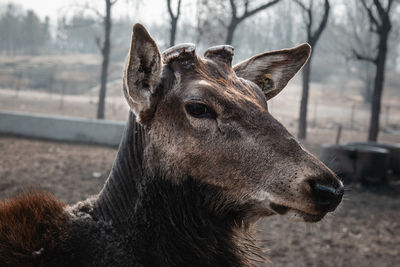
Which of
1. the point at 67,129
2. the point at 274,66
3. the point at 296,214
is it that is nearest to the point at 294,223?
the point at 274,66

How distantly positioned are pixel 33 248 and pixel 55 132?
11.8 meters

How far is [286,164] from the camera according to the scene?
1.73 meters

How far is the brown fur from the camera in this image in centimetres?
178

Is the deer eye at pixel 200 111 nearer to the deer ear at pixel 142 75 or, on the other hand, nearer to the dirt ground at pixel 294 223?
the deer ear at pixel 142 75

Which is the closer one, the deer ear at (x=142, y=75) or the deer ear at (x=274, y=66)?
the deer ear at (x=142, y=75)

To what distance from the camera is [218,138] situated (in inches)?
75.5

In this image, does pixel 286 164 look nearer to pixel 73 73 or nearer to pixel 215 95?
pixel 215 95

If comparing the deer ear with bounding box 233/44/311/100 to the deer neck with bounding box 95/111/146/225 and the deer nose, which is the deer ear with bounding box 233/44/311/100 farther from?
the deer nose

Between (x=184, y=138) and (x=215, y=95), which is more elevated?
Result: (x=215, y=95)

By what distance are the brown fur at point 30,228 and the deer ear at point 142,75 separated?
734 millimetres

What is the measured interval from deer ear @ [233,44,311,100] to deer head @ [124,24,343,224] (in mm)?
426

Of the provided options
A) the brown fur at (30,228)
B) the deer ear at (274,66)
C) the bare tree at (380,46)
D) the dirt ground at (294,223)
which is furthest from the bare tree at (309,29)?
the brown fur at (30,228)

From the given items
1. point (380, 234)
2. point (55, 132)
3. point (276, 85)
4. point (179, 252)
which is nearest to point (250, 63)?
point (276, 85)

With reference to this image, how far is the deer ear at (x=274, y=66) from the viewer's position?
8.45 ft
